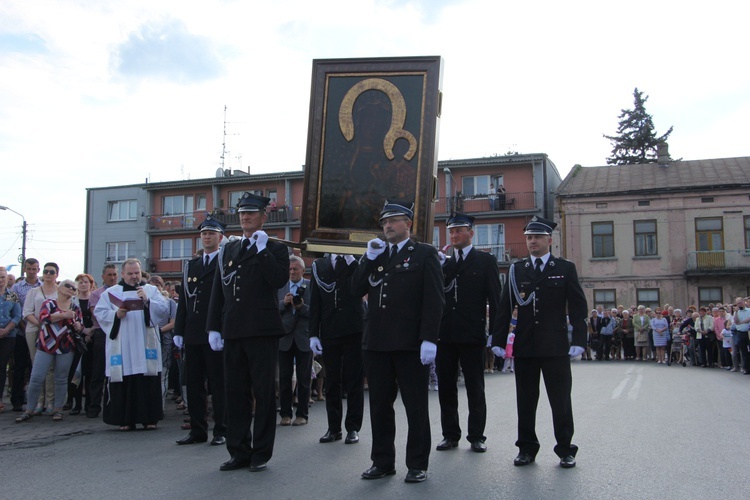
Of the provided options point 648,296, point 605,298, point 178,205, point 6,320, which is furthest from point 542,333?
point 178,205

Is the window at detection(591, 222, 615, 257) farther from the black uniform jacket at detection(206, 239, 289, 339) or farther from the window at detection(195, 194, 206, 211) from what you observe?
the black uniform jacket at detection(206, 239, 289, 339)

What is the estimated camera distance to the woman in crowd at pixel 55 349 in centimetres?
1023

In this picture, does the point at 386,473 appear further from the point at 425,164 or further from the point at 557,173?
the point at 557,173

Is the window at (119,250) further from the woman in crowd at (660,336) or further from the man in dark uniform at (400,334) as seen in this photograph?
the man in dark uniform at (400,334)

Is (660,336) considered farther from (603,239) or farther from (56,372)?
(56,372)

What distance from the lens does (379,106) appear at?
9.71 meters

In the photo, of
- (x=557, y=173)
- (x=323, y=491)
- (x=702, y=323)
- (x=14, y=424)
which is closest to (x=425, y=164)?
(x=323, y=491)

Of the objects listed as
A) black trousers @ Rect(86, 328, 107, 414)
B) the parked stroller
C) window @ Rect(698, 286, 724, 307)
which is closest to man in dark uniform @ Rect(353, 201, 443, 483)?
black trousers @ Rect(86, 328, 107, 414)

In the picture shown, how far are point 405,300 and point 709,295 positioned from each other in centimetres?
3996

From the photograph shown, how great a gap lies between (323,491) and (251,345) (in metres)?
1.56

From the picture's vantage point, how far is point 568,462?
6.45 meters

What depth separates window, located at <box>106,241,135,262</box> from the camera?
56.3m

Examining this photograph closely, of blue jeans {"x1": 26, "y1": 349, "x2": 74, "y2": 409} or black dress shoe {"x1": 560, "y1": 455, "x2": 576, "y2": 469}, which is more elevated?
blue jeans {"x1": 26, "y1": 349, "x2": 74, "y2": 409}

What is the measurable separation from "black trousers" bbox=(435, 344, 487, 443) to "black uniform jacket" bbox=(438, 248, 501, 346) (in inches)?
5.6
